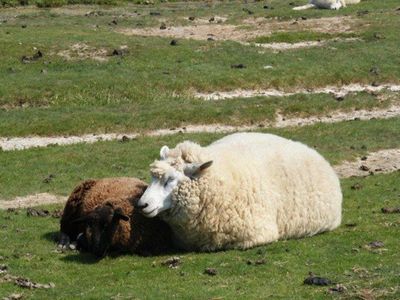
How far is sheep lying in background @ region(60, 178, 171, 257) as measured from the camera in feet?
52.1

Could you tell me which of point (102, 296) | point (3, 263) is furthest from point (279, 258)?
point (3, 263)

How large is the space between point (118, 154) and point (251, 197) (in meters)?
9.78

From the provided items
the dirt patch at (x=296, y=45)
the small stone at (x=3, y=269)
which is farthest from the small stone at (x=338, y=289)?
the dirt patch at (x=296, y=45)

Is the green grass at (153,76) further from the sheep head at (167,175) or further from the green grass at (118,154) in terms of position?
the sheep head at (167,175)

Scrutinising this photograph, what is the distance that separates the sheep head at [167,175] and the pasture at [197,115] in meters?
0.91

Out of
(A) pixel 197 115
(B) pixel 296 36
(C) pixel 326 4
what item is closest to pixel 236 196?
(A) pixel 197 115

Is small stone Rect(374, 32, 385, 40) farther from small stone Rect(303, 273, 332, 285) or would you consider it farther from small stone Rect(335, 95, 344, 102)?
small stone Rect(303, 273, 332, 285)

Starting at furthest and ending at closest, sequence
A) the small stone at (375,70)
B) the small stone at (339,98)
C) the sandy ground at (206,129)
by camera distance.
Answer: the small stone at (375,70)
the small stone at (339,98)
the sandy ground at (206,129)

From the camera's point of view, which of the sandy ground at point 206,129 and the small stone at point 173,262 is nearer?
the small stone at point 173,262

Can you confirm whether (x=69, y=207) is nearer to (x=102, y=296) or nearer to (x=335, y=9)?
(x=102, y=296)

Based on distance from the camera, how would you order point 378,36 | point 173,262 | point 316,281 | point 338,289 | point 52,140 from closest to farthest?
1. point 338,289
2. point 316,281
3. point 173,262
4. point 52,140
5. point 378,36

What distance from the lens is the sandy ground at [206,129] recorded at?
90.9 ft

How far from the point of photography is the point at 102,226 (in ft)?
52.2

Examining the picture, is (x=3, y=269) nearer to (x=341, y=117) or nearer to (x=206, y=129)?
(x=206, y=129)
